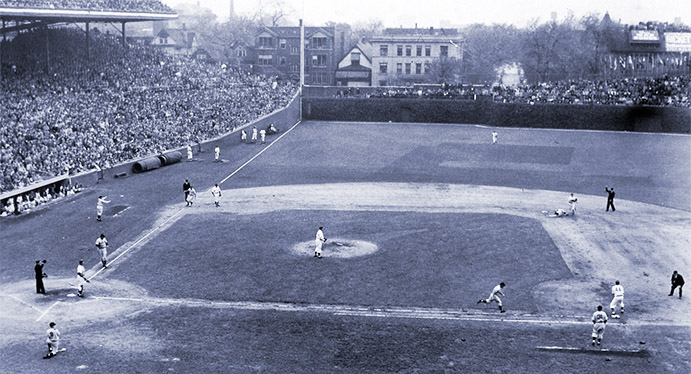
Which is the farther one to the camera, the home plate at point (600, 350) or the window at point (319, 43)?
the window at point (319, 43)

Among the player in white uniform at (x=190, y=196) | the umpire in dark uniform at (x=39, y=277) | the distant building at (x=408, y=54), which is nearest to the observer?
the umpire in dark uniform at (x=39, y=277)

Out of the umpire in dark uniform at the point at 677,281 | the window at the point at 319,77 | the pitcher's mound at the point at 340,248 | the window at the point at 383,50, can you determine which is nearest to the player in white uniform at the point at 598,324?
the umpire in dark uniform at the point at 677,281

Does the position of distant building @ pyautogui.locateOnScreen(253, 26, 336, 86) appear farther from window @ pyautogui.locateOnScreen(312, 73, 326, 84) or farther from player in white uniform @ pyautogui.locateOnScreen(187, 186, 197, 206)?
player in white uniform @ pyautogui.locateOnScreen(187, 186, 197, 206)

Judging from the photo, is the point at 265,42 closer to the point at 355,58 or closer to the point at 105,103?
the point at 355,58

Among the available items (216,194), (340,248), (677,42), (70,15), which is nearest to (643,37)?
(677,42)

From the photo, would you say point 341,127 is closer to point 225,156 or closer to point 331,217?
point 225,156

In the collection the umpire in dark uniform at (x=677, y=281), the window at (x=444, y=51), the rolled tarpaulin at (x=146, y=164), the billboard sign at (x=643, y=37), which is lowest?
the umpire in dark uniform at (x=677, y=281)

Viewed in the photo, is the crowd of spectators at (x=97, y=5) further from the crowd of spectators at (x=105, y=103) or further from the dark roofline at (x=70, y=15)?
the crowd of spectators at (x=105, y=103)
